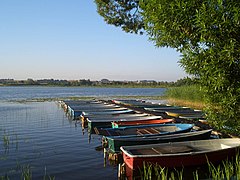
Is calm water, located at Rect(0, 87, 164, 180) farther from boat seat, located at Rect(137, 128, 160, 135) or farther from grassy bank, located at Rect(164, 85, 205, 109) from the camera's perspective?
grassy bank, located at Rect(164, 85, 205, 109)

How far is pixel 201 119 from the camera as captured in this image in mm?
20672

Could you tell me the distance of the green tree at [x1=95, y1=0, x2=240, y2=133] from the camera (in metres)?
6.97

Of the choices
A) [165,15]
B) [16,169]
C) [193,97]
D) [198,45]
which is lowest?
[16,169]

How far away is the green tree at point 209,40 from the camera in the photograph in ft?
22.9

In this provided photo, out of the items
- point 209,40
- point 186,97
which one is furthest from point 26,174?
point 186,97

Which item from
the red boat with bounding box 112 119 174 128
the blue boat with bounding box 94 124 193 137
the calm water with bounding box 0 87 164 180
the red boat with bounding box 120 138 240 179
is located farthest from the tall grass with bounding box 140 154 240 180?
the red boat with bounding box 112 119 174 128

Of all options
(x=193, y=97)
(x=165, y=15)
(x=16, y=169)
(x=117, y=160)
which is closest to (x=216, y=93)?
(x=165, y=15)

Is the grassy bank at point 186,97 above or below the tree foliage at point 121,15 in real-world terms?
below

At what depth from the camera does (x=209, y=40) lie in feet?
23.7

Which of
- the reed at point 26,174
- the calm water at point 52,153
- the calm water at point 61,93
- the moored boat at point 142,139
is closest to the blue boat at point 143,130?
the calm water at point 52,153

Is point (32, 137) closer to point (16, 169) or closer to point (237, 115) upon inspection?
point (16, 169)

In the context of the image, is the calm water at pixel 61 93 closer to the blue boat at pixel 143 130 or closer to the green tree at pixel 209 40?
the blue boat at pixel 143 130

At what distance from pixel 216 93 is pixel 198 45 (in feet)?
4.74

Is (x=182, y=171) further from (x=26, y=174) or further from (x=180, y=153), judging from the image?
(x=26, y=174)
